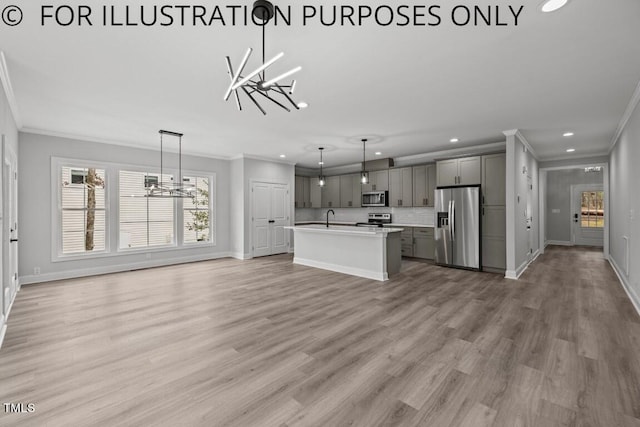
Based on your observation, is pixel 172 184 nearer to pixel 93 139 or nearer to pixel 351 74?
pixel 93 139

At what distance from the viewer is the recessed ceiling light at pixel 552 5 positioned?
1.89 metres

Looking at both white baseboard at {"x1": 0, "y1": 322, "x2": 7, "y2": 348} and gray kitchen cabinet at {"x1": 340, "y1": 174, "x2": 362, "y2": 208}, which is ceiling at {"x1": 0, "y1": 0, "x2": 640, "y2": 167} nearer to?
white baseboard at {"x1": 0, "y1": 322, "x2": 7, "y2": 348}

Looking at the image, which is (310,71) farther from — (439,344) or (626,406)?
(626,406)

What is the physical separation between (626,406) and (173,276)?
5917 millimetres

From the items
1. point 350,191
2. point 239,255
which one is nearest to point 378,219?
point 350,191

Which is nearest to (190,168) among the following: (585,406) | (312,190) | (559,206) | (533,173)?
(312,190)

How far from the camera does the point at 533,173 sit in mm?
7047

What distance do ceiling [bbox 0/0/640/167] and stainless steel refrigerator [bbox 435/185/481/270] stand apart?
1.28 m

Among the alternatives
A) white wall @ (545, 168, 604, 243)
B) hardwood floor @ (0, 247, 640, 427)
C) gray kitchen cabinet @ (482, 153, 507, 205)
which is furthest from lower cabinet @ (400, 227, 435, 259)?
white wall @ (545, 168, 604, 243)

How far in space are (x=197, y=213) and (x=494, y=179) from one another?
6606 mm

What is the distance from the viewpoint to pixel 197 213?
285 inches

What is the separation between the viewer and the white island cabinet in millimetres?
5234

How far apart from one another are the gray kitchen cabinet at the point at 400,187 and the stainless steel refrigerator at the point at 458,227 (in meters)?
1.16

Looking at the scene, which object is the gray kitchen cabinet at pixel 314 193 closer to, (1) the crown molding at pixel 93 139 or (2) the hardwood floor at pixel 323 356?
(1) the crown molding at pixel 93 139
